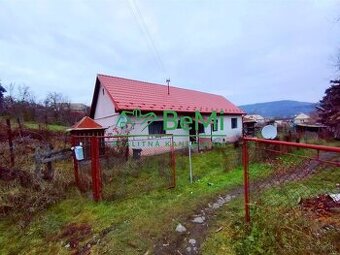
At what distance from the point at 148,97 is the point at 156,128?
2.33 m

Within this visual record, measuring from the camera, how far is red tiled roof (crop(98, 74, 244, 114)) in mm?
13647

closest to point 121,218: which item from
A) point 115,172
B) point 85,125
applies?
point 115,172

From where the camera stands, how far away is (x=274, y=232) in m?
3.33

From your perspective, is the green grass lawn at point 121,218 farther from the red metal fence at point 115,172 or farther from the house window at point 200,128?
the house window at point 200,128

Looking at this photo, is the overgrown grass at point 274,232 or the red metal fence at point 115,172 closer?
the overgrown grass at point 274,232

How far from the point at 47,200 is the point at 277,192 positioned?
491 centimetres

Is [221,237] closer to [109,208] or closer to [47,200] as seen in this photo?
[109,208]

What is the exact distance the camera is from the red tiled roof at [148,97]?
13.6 meters

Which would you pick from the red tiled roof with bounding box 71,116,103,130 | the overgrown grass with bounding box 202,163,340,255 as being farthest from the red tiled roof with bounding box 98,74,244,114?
the overgrown grass with bounding box 202,163,340,255

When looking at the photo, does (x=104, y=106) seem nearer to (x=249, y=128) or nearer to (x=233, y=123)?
(x=233, y=123)

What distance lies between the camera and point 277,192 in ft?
14.5

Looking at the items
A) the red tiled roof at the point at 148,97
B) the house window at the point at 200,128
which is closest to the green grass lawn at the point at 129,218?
the red tiled roof at the point at 148,97

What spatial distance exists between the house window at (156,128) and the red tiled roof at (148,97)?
757 millimetres

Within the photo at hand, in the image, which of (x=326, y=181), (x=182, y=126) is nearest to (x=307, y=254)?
(x=326, y=181)
